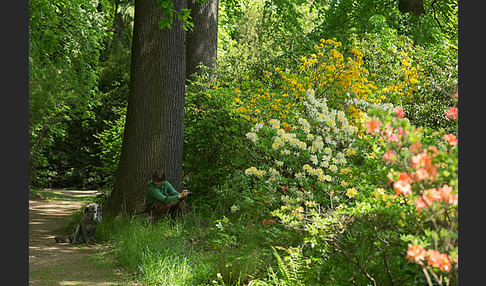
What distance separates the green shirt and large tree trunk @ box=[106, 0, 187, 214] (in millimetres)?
416

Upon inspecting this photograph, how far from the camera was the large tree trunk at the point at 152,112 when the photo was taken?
30.2 ft

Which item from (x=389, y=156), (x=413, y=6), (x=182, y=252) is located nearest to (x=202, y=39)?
(x=413, y=6)

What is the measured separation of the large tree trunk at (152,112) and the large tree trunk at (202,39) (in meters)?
3.37

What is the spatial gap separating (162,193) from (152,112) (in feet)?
4.90

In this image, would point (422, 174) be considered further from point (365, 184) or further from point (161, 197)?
point (161, 197)

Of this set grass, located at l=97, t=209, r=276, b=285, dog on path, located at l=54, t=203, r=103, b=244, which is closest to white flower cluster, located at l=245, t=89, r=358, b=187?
grass, located at l=97, t=209, r=276, b=285

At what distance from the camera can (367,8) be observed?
57.9 feet

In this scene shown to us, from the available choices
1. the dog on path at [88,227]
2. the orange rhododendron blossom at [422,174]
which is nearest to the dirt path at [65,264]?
the dog on path at [88,227]

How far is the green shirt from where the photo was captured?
855cm

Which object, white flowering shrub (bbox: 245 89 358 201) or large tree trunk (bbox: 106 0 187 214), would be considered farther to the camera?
large tree trunk (bbox: 106 0 187 214)

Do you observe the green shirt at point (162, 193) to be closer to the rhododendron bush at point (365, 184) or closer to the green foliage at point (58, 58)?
the rhododendron bush at point (365, 184)

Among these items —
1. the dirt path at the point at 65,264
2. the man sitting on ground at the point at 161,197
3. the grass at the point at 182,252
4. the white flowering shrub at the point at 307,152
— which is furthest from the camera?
the man sitting on ground at the point at 161,197

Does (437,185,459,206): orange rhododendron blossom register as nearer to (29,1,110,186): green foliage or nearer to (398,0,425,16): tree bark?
(29,1,110,186): green foliage

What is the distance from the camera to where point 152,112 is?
366 inches
